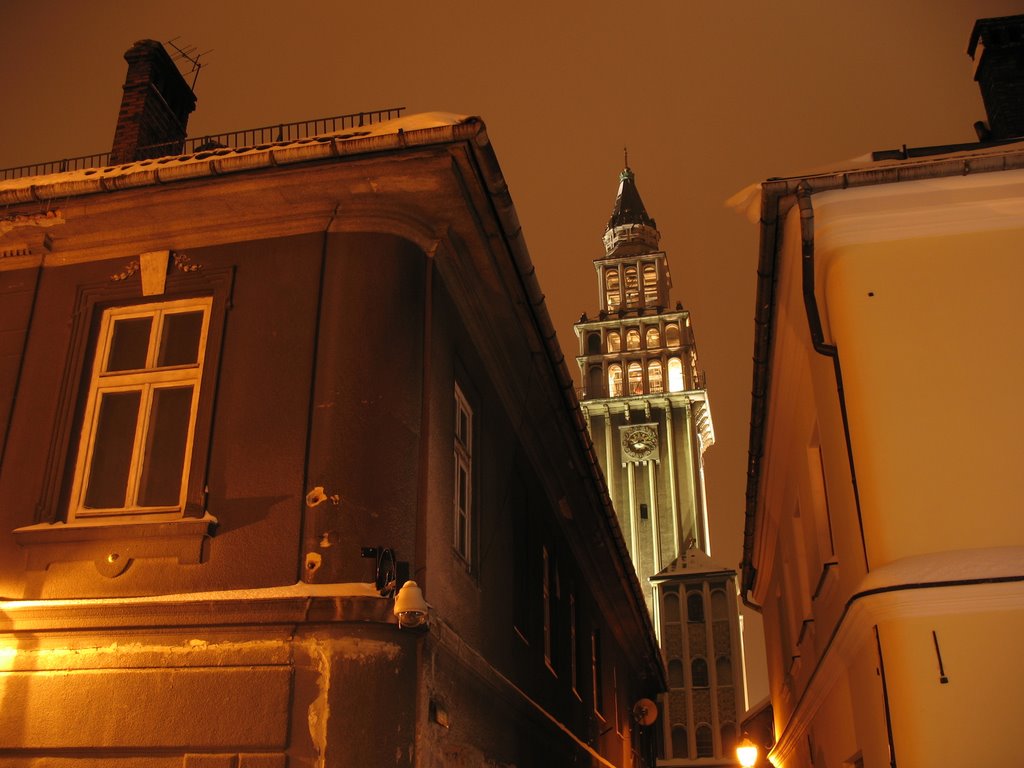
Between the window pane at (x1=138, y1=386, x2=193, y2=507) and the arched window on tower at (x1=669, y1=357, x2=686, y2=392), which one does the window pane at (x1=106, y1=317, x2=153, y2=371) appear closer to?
the window pane at (x1=138, y1=386, x2=193, y2=507)

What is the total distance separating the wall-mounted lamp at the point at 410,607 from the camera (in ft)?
24.9

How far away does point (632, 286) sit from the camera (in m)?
79.7

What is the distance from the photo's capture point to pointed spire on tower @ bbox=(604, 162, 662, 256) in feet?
272

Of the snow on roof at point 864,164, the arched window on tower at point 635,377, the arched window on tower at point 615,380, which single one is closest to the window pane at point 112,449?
the snow on roof at point 864,164

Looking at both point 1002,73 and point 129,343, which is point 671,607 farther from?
point 129,343

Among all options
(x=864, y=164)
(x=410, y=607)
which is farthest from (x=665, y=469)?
(x=410, y=607)

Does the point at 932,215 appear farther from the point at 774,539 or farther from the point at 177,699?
the point at 774,539

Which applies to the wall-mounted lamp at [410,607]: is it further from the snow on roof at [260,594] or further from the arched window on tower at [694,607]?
the arched window on tower at [694,607]

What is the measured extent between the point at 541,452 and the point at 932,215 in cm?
691

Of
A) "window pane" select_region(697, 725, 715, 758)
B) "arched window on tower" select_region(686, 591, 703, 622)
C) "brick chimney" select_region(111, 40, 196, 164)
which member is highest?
"arched window on tower" select_region(686, 591, 703, 622)

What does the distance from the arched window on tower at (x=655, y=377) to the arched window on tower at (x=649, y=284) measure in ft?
20.7

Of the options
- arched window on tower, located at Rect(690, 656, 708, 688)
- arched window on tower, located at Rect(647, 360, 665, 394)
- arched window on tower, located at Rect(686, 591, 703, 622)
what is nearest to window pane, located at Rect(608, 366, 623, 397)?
arched window on tower, located at Rect(647, 360, 665, 394)

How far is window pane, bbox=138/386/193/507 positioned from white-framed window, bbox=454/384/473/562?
8.47 ft

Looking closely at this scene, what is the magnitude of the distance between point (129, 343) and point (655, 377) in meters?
64.8
